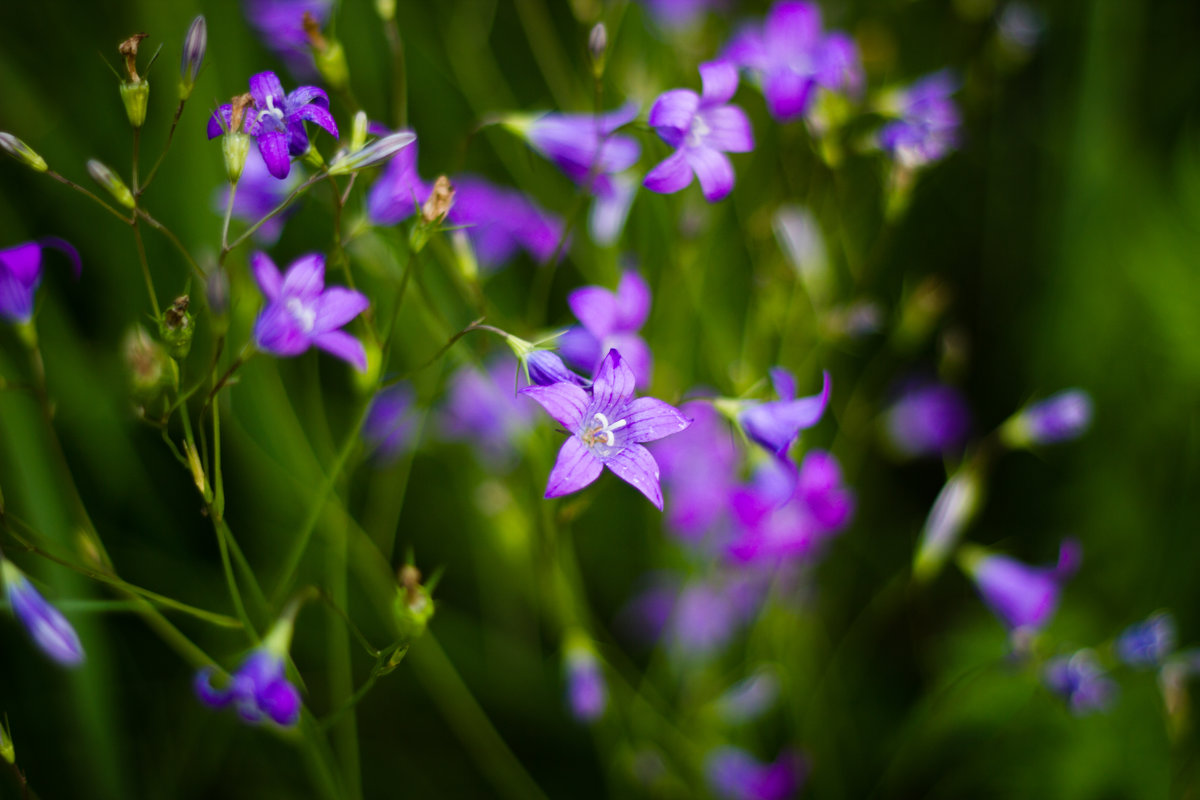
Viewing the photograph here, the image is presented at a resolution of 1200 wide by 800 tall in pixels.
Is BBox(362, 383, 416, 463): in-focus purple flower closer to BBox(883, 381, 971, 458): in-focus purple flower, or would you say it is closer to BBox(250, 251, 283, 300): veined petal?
BBox(250, 251, 283, 300): veined petal

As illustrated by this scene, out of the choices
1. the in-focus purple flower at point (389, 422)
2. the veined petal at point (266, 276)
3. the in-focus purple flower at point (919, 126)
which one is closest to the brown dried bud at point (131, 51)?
the veined petal at point (266, 276)

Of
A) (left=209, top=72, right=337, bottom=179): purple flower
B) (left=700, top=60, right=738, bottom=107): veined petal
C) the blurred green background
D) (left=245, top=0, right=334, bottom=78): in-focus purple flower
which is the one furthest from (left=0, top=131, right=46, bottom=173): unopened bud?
(left=700, top=60, right=738, bottom=107): veined petal

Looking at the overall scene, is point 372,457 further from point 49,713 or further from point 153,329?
point 49,713

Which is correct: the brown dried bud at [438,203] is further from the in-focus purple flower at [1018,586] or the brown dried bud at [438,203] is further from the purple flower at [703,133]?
the in-focus purple flower at [1018,586]

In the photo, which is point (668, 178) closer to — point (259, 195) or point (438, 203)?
point (438, 203)

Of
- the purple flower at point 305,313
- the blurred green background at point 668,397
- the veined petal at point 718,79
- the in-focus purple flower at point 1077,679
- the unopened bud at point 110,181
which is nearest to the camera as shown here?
the unopened bud at point 110,181

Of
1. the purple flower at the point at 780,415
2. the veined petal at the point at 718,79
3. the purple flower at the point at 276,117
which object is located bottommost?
the purple flower at the point at 780,415

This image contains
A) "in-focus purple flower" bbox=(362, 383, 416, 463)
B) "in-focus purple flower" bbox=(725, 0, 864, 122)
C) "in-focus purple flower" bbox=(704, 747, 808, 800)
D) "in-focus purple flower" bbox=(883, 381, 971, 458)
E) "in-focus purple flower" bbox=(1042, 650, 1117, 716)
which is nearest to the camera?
"in-focus purple flower" bbox=(725, 0, 864, 122)
